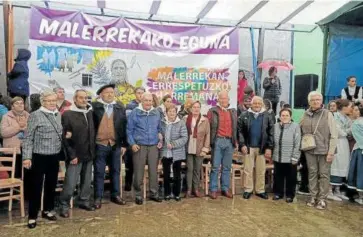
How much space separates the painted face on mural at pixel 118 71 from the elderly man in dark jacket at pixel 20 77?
147 centimetres

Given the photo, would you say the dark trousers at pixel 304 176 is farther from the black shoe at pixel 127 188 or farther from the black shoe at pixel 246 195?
the black shoe at pixel 127 188

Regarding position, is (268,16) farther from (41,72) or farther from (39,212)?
(39,212)

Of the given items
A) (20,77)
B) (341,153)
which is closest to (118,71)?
(20,77)

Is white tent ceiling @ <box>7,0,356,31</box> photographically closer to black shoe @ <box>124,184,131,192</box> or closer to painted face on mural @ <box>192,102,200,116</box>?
painted face on mural @ <box>192,102,200,116</box>

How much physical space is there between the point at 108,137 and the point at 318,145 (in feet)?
8.76

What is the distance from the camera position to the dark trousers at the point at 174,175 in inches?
194

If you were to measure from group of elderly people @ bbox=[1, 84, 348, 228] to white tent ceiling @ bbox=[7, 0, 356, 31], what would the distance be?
1922 mm

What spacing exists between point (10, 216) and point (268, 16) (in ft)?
18.8

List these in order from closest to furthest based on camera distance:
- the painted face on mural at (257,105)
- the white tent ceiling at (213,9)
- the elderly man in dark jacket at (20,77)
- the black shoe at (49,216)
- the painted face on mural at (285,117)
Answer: the black shoe at (49,216) < the painted face on mural at (285,117) < the painted face on mural at (257,105) < the elderly man in dark jacket at (20,77) < the white tent ceiling at (213,9)

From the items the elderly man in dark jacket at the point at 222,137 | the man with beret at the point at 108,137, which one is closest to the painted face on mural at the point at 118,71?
the man with beret at the point at 108,137

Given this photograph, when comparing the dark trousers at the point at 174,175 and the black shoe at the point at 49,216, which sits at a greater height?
the dark trousers at the point at 174,175

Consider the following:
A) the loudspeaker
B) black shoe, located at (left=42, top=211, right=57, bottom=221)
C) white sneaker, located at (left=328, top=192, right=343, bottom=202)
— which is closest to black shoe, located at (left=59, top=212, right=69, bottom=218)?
black shoe, located at (left=42, top=211, right=57, bottom=221)

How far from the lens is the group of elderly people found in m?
3.93

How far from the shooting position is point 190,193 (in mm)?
5168
